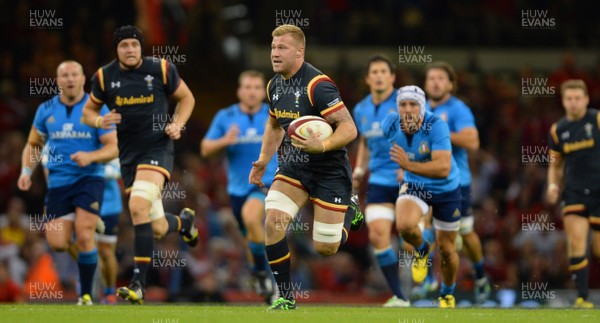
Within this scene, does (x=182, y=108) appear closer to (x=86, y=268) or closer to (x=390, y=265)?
(x=86, y=268)

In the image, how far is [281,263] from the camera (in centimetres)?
1063

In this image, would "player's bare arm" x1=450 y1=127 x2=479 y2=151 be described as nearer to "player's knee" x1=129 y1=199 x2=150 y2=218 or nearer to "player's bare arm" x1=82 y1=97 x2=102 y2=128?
"player's knee" x1=129 y1=199 x2=150 y2=218

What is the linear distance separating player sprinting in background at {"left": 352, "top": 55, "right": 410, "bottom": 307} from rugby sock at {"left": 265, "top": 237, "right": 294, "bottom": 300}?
2.87 meters

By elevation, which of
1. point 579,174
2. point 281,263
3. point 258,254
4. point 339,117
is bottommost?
point 258,254

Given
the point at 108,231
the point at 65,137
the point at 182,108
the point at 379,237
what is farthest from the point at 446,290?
the point at 65,137

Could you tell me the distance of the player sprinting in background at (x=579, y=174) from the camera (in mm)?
13883

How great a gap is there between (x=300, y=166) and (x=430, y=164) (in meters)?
1.86

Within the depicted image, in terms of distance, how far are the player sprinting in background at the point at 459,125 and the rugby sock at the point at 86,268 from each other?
4253 millimetres

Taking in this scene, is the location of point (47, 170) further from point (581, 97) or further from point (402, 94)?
point (581, 97)

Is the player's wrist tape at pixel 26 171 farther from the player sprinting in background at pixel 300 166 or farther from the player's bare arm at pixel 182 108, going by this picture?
the player sprinting in background at pixel 300 166

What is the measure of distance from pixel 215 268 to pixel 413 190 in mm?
6410

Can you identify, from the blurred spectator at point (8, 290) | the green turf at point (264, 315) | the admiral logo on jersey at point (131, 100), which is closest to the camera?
the green turf at point (264, 315)

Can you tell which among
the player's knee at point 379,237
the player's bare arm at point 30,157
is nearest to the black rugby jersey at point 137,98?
the player's bare arm at point 30,157

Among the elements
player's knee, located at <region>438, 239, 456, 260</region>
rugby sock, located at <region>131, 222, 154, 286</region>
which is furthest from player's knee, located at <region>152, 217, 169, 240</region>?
player's knee, located at <region>438, 239, 456, 260</region>
